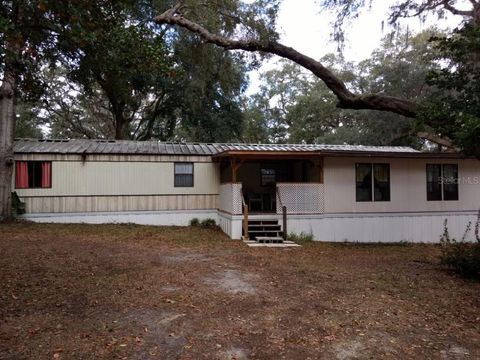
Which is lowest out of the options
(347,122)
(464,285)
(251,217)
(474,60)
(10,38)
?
(464,285)

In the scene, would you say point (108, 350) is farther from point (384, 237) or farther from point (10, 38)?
point (384, 237)

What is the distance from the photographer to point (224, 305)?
204 inches

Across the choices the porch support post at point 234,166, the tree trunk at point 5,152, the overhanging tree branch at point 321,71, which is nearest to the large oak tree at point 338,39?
the overhanging tree branch at point 321,71

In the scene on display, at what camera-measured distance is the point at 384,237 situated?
13008 mm

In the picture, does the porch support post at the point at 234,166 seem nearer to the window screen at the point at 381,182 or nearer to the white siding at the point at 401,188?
the white siding at the point at 401,188

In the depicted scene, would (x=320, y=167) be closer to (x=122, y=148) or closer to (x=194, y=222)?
(x=194, y=222)

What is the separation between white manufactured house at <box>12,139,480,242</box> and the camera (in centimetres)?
1229

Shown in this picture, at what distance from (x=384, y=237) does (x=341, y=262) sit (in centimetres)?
516

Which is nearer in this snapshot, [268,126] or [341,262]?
[341,262]

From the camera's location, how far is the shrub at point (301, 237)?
11881 mm

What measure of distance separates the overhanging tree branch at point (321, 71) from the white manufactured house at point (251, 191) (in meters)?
2.19

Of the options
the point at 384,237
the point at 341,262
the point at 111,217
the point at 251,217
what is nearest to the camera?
the point at 341,262

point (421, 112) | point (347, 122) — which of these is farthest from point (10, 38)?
point (347, 122)

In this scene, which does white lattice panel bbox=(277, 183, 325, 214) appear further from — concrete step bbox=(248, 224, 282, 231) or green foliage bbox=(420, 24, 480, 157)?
green foliage bbox=(420, 24, 480, 157)
